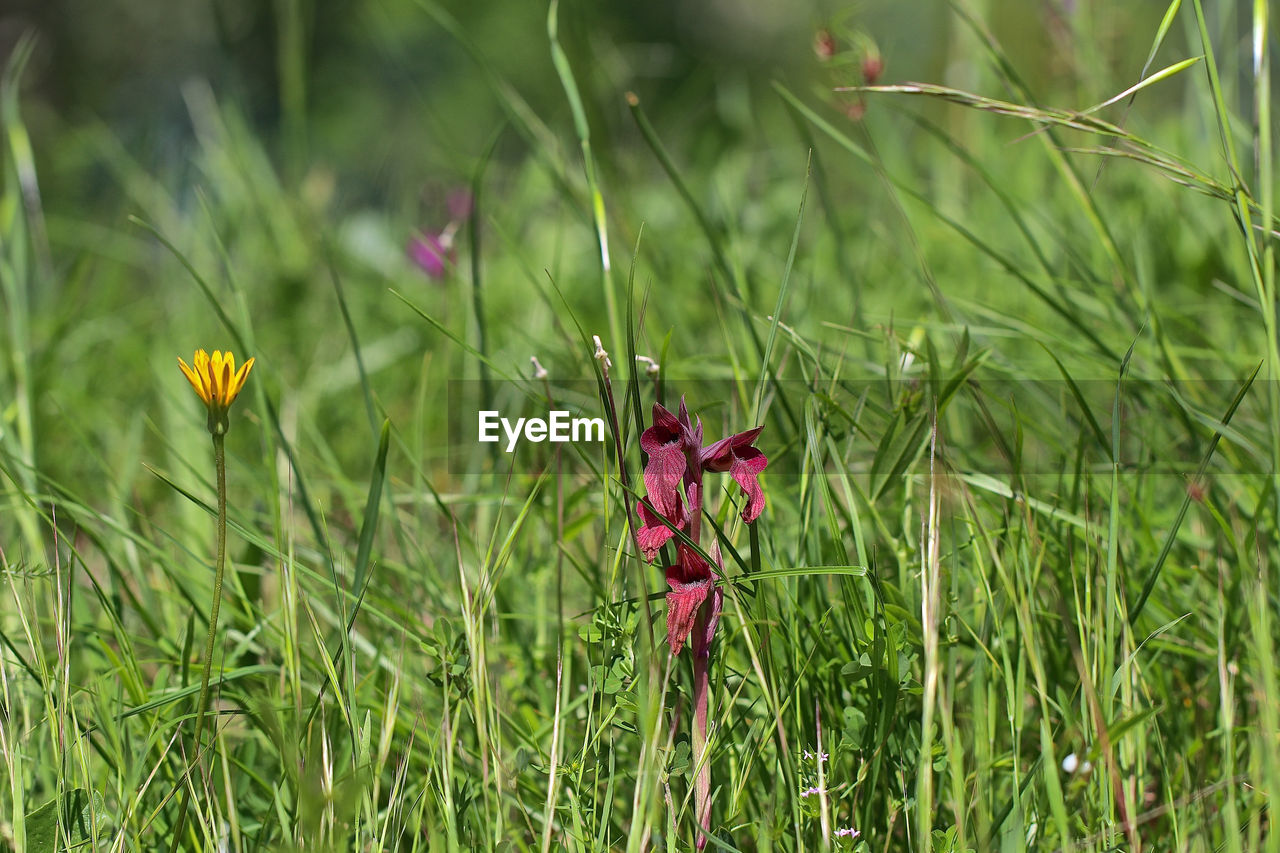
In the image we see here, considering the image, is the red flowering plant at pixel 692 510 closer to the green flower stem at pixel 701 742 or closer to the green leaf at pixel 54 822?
the green flower stem at pixel 701 742

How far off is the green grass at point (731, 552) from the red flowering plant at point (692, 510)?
28 millimetres

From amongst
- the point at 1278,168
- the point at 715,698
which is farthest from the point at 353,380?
the point at 1278,168

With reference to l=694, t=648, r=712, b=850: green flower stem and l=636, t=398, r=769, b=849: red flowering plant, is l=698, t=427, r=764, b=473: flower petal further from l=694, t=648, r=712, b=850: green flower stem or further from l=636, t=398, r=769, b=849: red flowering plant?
l=694, t=648, r=712, b=850: green flower stem

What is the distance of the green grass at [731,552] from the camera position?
29.5 inches

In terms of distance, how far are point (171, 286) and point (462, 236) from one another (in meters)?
0.76

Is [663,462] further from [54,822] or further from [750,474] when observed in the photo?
[54,822]

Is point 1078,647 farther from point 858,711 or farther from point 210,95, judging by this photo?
point 210,95

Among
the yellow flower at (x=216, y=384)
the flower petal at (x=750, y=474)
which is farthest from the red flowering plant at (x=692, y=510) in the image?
the yellow flower at (x=216, y=384)

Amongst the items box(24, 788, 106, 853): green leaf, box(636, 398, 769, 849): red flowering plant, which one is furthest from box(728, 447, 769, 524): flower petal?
box(24, 788, 106, 853): green leaf

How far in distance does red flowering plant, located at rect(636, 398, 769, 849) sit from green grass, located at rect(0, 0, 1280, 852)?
0.09ft

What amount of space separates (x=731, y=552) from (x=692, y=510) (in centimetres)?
→ 5

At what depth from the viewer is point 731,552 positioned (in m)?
0.74

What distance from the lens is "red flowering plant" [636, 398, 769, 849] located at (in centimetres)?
71

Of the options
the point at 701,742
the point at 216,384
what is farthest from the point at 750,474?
the point at 216,384
